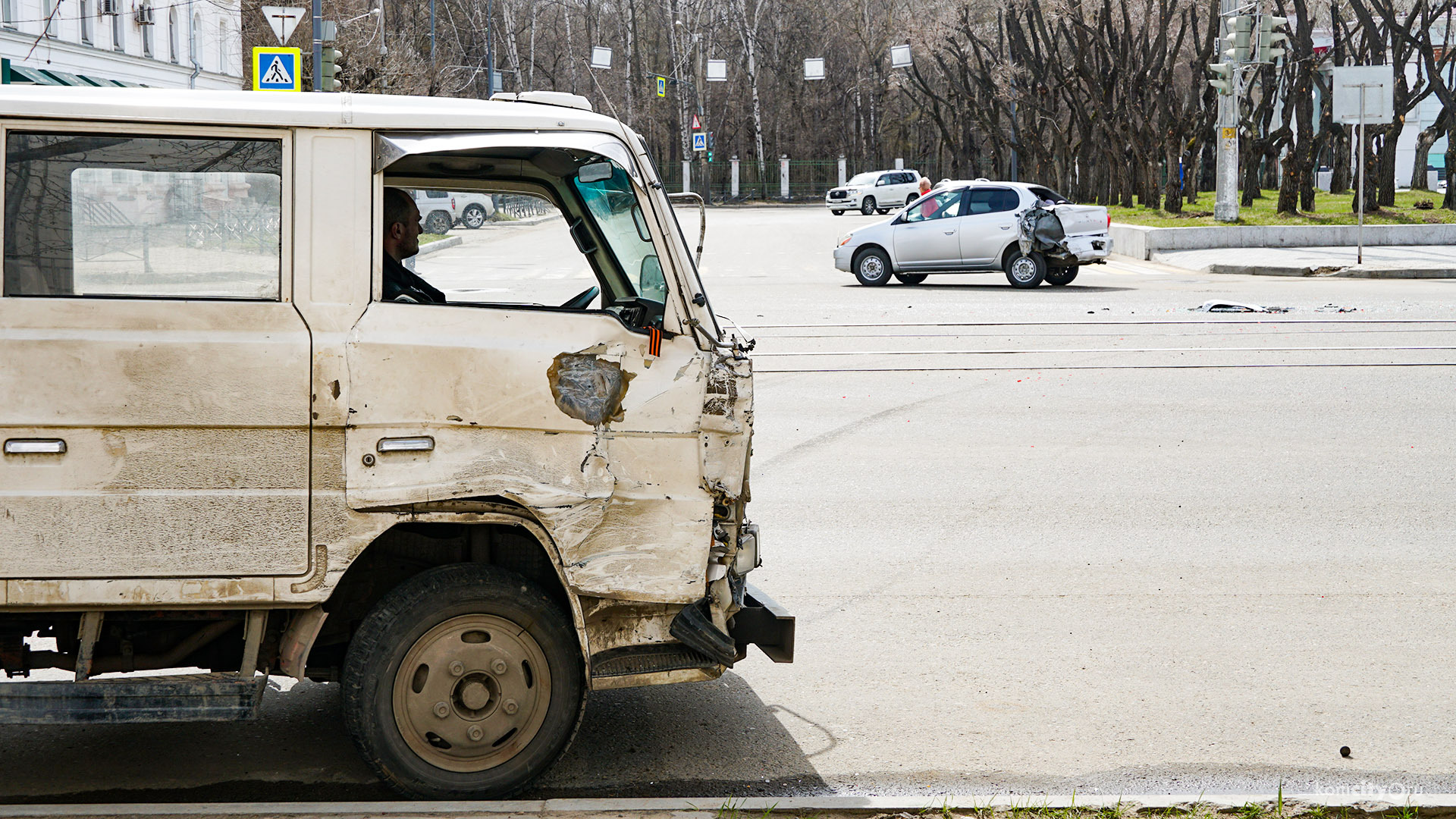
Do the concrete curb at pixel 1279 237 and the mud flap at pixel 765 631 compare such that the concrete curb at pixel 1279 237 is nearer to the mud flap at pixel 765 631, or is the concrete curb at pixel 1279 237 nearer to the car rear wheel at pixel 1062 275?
the car rear wheel at pixel 1062 275

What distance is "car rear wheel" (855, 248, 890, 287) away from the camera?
23.4m

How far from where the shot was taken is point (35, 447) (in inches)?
146

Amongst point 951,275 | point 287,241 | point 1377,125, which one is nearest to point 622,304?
point 287,241

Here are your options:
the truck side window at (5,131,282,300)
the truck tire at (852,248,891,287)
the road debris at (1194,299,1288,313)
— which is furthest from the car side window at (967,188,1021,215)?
the truck side window at (5,131,282,300)

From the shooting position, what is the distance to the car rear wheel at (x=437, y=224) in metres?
4.43

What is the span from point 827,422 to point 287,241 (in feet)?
23.6

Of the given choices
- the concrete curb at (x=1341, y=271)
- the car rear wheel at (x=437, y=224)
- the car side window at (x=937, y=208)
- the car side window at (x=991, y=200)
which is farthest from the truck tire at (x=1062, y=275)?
the car rear wheel at (x=437, y=224)

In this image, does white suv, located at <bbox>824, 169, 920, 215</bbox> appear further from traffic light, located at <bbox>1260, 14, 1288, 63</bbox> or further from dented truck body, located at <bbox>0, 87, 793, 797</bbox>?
dented truck body, located at <bbox>0, 87, 793, 797</bbox>

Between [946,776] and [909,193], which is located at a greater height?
[909,193]

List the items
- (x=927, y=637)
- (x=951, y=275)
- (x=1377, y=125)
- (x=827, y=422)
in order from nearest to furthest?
1. (x=927, y=637)
2. (x=827, y=422)
3. (x=951, y=275)
4. (x=1377, y=125)

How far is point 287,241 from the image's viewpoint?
3775 mm

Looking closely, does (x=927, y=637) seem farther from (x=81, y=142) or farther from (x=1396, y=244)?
(x=1396, y=244)

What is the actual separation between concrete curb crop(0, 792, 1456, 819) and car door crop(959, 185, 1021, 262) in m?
18.9

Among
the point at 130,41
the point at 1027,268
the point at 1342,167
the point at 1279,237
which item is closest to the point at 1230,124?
the point at 1279,237
